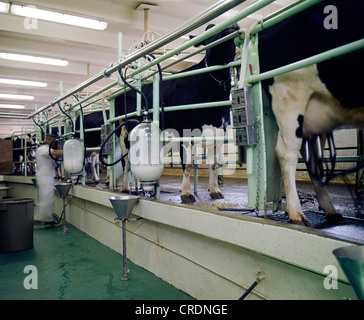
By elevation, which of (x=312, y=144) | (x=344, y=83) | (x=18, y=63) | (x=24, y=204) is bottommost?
(x=24, y=204)

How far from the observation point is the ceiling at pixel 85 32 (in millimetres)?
5738

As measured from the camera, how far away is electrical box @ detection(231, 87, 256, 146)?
1.73 metres

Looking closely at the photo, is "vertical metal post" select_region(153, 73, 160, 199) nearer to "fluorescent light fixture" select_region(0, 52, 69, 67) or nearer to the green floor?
the green floor

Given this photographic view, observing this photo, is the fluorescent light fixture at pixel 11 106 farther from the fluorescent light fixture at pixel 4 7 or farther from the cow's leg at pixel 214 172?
the cow's leg at pixel 214 172

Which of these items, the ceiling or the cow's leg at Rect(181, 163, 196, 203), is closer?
the cow's leg at Rect(181, 163, 196, 203)

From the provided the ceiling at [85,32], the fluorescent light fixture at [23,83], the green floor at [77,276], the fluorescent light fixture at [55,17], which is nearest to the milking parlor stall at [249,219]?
the green floor at [77,276]

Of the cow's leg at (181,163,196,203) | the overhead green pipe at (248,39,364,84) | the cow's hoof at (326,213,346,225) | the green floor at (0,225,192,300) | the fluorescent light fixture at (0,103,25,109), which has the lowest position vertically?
the green floor at (0,225,192,300)

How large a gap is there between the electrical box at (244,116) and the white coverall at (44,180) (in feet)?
11.2

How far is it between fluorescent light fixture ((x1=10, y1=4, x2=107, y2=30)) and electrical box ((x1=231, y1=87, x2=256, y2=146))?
5285mm

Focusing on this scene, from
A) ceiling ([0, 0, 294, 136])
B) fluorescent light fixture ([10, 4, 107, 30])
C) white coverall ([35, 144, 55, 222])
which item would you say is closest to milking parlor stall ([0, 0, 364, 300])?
white coverall ([35, 144, 55, 222])

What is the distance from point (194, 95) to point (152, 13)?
337 centimetres

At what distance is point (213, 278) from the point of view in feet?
5.96
